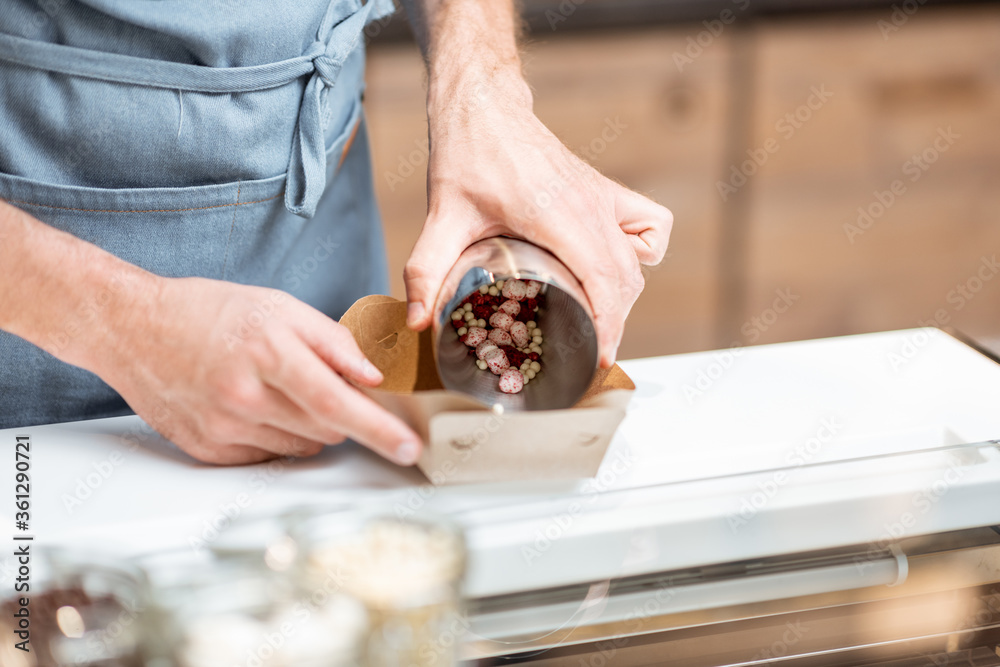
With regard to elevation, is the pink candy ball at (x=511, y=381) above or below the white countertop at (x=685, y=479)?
above

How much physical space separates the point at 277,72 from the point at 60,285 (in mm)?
293

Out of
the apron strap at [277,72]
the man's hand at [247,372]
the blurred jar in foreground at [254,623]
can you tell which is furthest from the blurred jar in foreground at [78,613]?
the apron strap at [277,72]

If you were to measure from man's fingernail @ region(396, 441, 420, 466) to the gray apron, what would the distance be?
250 millimetres

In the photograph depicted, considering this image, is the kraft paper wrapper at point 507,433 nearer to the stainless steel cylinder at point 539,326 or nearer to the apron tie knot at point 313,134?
the stainless steel cylinder at point 539,326

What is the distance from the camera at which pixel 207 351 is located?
0.60 metres

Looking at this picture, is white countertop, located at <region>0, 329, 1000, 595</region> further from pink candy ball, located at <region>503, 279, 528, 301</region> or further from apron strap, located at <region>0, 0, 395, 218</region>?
apron strap, located at <region>0, 0, 395, 218</region>

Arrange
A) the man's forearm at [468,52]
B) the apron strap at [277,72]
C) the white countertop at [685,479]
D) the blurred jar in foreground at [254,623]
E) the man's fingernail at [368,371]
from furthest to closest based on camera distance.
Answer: the man's forearm at [468,52], the apron strap at [277,72], the man's fingernail at [368,371], the white countertop at [685,479], the blurred jar in foreground at [254,623]

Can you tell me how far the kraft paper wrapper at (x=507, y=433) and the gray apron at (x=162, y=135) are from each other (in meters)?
0.23

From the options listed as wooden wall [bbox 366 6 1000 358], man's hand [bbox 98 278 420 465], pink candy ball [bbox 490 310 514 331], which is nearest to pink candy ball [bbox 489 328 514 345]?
pink candy ball [bbox 490 310 514 331]

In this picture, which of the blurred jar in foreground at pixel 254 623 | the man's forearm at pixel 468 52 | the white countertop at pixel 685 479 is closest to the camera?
the blurred jar in foreground at pixel 254 623

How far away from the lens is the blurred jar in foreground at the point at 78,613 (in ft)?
1.36

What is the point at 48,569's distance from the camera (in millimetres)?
443

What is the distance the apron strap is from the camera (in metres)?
0.71

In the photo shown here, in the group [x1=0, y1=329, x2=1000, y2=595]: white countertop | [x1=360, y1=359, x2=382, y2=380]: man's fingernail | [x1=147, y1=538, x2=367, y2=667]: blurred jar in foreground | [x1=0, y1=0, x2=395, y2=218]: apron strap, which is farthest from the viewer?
[x1=0, y1=0, x2=395, y2=218]: apron strap
